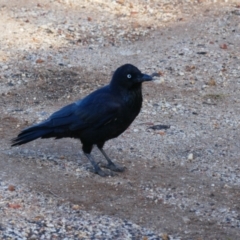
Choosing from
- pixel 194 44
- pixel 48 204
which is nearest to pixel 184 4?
pixel 194 44

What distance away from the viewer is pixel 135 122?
314 inches

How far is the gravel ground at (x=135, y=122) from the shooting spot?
569 centimetres

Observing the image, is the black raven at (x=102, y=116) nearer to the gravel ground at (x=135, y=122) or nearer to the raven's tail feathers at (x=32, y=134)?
the raven's tail feathers at (x=32, y=134)

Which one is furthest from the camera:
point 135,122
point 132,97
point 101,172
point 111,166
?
point 135,122

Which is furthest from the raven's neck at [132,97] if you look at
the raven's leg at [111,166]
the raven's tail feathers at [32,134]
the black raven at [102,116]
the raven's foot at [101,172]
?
the raven's tail feathers at [32,134]

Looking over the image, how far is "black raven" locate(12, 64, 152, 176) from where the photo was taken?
6.38m

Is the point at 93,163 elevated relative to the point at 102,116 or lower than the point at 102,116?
lower

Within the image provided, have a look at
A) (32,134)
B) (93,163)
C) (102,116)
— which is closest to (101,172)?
(93,163)

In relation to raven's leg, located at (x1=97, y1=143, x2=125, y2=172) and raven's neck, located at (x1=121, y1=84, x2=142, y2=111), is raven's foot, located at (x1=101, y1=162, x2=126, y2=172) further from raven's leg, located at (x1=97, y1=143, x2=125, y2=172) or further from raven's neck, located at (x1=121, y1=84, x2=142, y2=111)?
raven's neck, located at (x1=121, y1=84, x2=142, y2=111)

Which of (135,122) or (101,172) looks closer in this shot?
(101,172)

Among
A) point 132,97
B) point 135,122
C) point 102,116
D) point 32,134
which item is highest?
point 132,97

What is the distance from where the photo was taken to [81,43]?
10.5m

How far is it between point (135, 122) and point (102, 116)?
1.60m

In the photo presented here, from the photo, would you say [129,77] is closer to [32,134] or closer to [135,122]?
[32,134]
